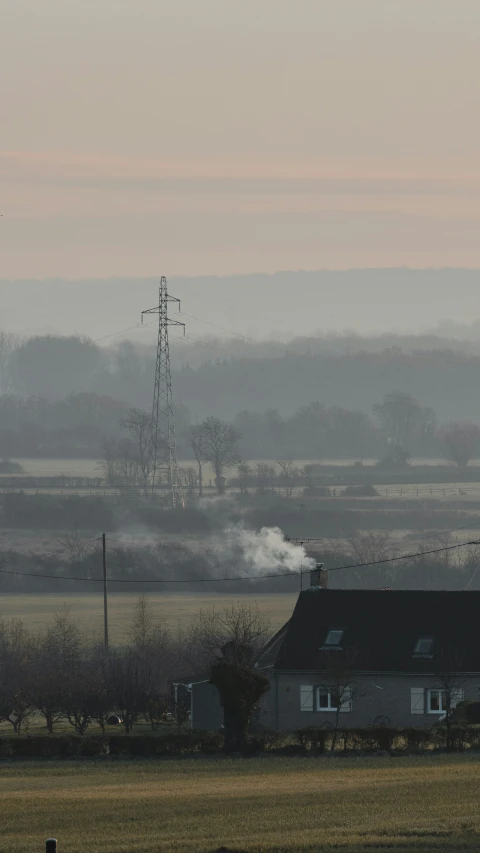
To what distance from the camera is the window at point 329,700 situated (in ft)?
202

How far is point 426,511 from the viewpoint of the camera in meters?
180

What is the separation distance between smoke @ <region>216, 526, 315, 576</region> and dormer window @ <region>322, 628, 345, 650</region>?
47143 millimetres

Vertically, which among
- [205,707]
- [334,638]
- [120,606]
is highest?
[120,606]

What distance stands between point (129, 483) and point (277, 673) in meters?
135

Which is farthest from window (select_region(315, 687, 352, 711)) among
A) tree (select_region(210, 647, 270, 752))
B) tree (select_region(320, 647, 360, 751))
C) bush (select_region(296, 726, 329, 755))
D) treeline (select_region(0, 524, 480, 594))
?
treeline (select_region(0, 524, 480, 594))

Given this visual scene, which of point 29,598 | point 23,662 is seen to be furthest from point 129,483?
point 23,662

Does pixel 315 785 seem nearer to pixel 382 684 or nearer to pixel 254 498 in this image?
pixel 382 684

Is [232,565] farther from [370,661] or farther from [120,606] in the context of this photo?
[370,661]

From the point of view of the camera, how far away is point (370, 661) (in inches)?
2477

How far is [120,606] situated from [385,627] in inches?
2096

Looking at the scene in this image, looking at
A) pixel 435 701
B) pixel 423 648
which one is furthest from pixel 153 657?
pixel 435 701

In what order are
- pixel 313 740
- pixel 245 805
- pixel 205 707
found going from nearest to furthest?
pixel 245 805
pixel 313 740
pixel 205 707

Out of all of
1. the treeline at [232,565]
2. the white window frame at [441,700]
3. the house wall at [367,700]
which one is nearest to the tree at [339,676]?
the house wall at [367,700]

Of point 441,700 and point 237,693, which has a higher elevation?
point 237,693
